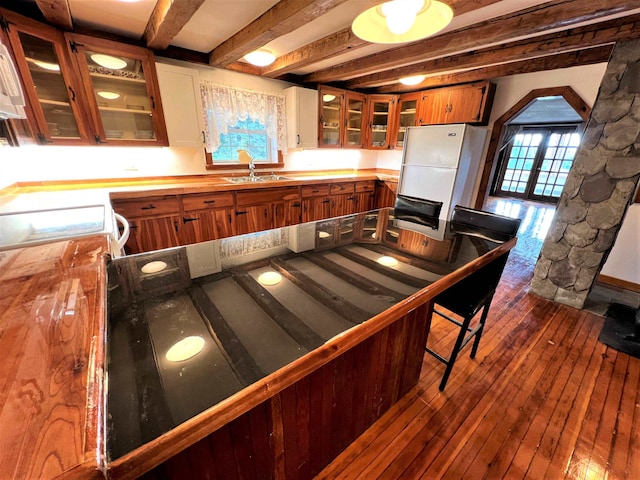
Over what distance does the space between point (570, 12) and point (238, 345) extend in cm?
272

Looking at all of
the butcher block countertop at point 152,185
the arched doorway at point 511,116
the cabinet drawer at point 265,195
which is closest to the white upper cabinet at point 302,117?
the butcher block countertop at point 152,185

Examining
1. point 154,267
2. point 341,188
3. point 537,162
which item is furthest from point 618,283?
point 537,162

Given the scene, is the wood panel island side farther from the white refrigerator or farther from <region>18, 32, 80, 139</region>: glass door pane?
the white refrigerator

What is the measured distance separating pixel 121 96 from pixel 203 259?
248cm

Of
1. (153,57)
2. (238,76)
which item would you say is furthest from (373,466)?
(238,76)

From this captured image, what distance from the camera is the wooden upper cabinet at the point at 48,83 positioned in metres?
1.96

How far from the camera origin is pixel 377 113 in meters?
4.34

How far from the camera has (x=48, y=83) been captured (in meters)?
2.20

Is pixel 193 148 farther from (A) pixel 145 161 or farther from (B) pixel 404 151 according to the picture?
(B) pixel 404 151

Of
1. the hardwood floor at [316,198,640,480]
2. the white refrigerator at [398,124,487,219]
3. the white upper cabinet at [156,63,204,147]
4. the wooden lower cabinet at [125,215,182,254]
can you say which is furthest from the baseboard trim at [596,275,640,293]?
the white upper cabinet at [156,63,204,147]

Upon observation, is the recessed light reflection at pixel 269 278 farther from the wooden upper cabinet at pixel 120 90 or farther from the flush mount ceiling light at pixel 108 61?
the flush mount ceiling light at pixel 108 61

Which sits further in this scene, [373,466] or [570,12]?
[570,12]

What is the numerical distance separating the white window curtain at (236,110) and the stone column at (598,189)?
331 cm

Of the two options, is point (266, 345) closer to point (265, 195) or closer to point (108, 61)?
point (265, 195)
